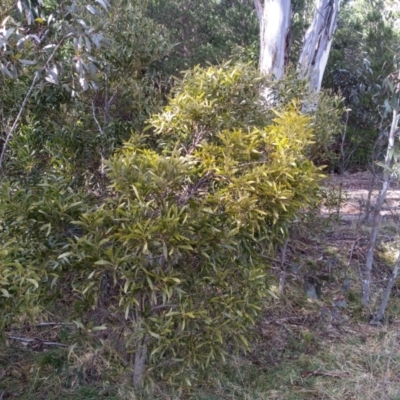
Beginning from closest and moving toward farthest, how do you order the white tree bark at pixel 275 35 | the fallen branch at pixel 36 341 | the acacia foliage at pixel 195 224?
the acacia foliage at pixel 195 224 → the fallen branch at pixel 36 341 → the white tree bark at pixel 275 35

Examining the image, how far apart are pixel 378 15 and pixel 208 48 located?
5.07m

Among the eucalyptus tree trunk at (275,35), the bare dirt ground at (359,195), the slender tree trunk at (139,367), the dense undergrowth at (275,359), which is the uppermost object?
the eucalyptus tree trunk at (275,35)

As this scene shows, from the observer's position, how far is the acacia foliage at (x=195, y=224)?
299 centimetres

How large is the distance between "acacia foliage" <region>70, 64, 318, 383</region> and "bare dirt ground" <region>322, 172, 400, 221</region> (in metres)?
2.81

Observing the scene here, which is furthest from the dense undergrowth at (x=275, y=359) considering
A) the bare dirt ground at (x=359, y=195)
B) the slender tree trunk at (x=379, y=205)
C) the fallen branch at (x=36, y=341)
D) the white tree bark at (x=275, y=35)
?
the white tree bark at (x=275, y=35)

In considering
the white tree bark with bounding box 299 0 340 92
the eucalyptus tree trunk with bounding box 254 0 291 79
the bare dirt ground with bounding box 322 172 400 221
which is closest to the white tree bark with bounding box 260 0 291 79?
the eucalyptus tree trunk with bounding box 254 0 291 79

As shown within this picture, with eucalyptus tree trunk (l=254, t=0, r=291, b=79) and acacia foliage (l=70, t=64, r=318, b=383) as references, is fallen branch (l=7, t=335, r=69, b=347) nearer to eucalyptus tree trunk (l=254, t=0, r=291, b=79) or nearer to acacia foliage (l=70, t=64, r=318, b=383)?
acacia foliage (l=70, t=64, r=318, b=383)

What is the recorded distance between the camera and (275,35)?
22.1 ft

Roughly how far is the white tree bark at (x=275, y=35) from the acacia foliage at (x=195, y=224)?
10.3 ft

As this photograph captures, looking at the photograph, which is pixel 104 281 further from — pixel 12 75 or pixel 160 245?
pixel 12 75

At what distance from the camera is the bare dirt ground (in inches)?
312

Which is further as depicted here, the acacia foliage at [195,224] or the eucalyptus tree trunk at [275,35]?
the eucalyptus tree trunk at [275,35]

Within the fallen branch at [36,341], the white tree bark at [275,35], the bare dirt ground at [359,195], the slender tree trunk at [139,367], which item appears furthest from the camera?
the bare dirt ground at [359,195]

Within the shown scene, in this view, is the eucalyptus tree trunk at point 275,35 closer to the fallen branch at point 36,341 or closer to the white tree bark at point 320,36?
the white tree bark at point 320,36
